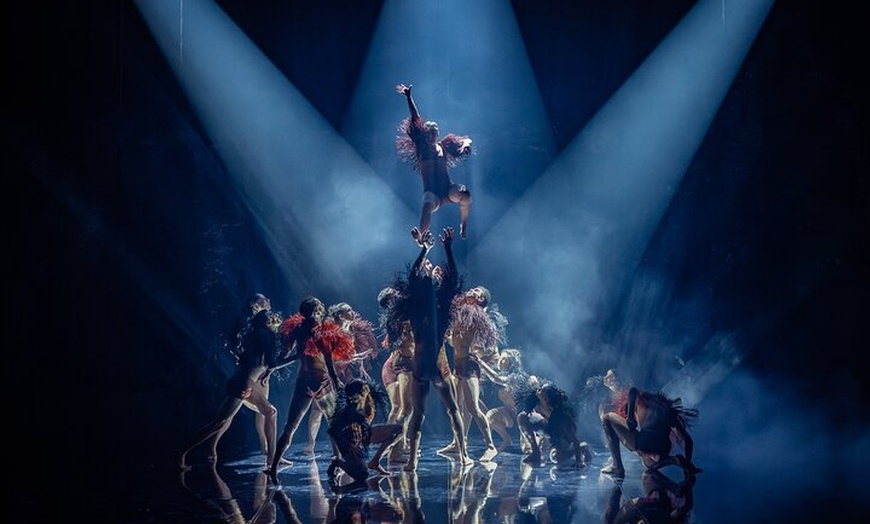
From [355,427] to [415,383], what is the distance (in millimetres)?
1029

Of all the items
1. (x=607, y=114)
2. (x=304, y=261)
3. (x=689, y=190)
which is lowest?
(x=304, y=261)

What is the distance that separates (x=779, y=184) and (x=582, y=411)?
427 centimetres

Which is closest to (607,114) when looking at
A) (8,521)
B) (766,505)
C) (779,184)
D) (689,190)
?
(689,190)

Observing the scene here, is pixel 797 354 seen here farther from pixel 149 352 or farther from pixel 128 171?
pixel 128 171

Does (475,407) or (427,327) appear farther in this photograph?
(475,407)

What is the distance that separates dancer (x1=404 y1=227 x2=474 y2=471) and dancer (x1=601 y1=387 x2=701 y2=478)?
169 cm

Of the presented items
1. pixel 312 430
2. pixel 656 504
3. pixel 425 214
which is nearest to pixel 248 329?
pixel 312 430

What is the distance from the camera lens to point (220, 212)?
36.9ft

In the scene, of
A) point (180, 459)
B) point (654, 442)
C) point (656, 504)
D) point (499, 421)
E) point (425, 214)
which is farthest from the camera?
point (499, 421)

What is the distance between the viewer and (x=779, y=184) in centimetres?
892

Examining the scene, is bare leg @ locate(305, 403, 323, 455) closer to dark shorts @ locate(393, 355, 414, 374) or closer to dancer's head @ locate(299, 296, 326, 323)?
dark shorts @ locate(393, 355, 414, 374)

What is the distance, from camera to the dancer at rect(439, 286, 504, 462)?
320 inches

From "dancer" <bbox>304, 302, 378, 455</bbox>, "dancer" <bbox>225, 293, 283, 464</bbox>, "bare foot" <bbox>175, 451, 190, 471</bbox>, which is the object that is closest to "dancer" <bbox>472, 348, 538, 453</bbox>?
"dancer" <bbox>304, 302, 378, 455</bbox>

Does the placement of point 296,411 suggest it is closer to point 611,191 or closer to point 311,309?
point 311,309
